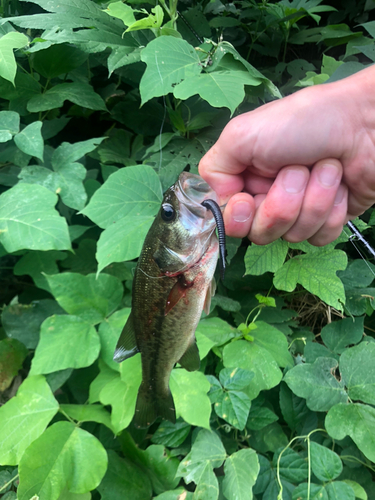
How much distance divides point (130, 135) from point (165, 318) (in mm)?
1149

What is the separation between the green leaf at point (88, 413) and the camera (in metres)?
1.24

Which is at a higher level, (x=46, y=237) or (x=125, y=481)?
(x=46, y=237)

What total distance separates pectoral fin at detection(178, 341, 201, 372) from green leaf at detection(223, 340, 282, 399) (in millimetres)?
329

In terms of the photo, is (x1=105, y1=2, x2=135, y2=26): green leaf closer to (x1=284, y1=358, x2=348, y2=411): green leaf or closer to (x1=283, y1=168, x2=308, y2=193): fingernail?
(x1=283, y1=168, x2=308, y2=193): fingernail

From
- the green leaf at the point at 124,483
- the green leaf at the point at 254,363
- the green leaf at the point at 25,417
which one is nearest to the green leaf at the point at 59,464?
the green leaf at the point at 25,417

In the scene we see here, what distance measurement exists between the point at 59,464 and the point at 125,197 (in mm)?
943

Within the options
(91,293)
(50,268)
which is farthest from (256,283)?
(50,268)

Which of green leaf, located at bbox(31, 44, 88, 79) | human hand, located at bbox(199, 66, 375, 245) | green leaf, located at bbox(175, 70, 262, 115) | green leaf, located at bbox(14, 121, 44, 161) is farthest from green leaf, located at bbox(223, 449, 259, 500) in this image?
green leaf, located at bbox(31, 44, 88, 79)

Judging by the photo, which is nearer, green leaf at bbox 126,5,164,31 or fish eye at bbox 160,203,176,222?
fish eye at bbox 160,203,176,222

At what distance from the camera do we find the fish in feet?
2.66

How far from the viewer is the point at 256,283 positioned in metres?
1.62

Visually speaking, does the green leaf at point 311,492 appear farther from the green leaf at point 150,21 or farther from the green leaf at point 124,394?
the green leaf at point 150,21

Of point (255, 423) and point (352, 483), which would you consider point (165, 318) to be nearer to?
point (255, 423)

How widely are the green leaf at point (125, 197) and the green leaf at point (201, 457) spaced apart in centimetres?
84
